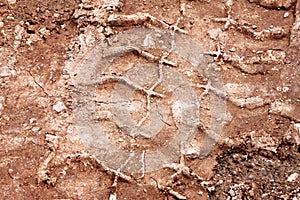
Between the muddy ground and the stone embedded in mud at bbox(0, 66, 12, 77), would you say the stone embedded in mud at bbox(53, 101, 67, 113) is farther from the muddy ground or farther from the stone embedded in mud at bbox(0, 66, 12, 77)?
the stone embedded in mud at bbox(0, 66, 12, 77)

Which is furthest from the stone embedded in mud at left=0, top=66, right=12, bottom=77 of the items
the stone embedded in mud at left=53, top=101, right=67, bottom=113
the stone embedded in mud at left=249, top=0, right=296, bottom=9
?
the stone embedded in mud at left=249, top=0, right=296, bottom=9

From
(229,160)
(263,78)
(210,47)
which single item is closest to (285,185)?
(229,160)

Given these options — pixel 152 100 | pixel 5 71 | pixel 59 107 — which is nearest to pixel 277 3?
pixel 152 100

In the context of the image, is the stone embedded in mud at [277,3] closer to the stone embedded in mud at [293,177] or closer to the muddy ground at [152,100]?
the muddy ground at [152,100]

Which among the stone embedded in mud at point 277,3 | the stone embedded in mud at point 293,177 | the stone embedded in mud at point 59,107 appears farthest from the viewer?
the stone embedded in mud at point 277,3

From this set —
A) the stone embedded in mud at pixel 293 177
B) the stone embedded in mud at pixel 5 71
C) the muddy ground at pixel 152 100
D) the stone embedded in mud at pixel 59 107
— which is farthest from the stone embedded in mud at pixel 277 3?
the stone embedded in mud at pixel 5 71

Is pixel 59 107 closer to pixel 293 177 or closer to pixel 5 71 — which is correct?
pixel 5 71

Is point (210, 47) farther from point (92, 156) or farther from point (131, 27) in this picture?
point (92, 156)

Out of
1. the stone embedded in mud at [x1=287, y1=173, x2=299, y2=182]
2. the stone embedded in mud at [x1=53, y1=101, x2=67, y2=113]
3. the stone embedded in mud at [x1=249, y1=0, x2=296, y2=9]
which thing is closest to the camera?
the stone embedded in mud at [x1=287, y1=173, x2=299, y2=182]
